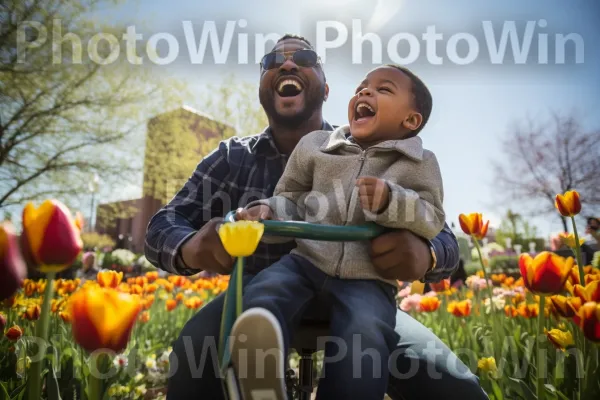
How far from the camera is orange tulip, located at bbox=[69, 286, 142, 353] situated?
0.76m

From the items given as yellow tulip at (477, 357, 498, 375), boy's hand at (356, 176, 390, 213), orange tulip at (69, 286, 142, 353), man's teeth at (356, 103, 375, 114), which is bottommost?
yellow tulip at (477, 357, 498, 375)

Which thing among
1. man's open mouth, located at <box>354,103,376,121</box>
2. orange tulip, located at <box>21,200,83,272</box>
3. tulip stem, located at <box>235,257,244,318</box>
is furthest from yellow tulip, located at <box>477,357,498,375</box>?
orange tulip, located at <box>21,200,83,272</box>

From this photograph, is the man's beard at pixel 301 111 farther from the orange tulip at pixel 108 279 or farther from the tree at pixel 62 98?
the tree at pixel 62 98

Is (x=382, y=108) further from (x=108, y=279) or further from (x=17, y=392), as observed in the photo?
(x=17, y=392)

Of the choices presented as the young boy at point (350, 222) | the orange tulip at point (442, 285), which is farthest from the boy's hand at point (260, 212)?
the orange tulip at point (442, 285)

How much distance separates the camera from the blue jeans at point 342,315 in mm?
907

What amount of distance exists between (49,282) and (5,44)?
352 inches

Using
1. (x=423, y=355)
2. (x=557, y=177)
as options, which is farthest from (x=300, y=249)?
(x=557, y=177)

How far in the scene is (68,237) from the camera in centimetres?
74

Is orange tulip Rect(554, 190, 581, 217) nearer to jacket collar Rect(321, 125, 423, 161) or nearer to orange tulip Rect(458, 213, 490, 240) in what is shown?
orange tulip Rect(458, 213, 490, 240)

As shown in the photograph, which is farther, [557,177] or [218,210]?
[557,177]

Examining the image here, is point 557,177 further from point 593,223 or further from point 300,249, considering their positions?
point 300,249

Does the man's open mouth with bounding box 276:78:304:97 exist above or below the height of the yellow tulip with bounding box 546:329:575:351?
above

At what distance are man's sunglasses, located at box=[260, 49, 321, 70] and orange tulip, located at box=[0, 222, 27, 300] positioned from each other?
153 cm
